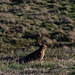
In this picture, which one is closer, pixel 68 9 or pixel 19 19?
pixel 19 19

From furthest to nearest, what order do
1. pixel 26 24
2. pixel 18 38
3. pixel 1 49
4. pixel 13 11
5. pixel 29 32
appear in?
pixel 13 11
pixel 26 24
pixel 29 32
pixel 18 38
pixel 1 49

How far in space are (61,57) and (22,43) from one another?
594cm

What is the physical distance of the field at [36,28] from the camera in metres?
10.3

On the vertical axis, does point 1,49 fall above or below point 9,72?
below

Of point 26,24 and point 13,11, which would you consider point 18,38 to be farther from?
point 13,11

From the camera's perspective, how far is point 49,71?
6.13m

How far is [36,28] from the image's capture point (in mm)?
17406

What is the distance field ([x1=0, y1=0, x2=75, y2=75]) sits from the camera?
10.3 meters

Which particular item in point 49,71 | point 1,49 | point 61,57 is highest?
point 49,71

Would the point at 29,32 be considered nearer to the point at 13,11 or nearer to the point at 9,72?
the point at 13,11

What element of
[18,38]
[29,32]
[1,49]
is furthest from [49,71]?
[29,32]

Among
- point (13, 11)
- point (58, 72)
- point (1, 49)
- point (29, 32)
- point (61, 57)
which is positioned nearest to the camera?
point (58, 72)

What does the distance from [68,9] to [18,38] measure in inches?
321

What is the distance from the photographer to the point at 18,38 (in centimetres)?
1545
